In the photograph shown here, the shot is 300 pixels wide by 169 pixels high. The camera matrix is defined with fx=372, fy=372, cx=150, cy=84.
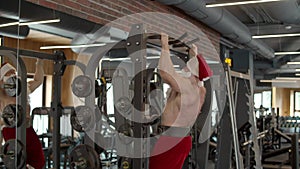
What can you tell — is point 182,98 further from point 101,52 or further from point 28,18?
point 28,18

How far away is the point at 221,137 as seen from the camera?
4473 mm

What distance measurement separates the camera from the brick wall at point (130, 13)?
4.33m

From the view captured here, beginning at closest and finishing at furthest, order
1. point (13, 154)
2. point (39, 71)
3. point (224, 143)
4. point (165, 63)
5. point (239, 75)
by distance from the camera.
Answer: point (13, 154) → point (165, 63) → point (39, 71) → point (224, 143) → point (239, 75)

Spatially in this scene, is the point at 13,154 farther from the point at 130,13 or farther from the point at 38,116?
the point at 130,13

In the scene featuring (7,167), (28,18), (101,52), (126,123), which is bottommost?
(7,167)

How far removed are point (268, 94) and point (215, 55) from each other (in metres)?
9.31

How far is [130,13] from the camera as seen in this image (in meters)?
5.50

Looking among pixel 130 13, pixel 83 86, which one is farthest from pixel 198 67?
pixel 130 13

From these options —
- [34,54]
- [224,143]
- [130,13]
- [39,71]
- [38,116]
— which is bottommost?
[224,143]

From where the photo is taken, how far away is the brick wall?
4.33m

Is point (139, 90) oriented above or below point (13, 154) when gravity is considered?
above

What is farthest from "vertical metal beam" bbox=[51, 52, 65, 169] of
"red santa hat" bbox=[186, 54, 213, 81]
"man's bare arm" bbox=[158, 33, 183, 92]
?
"red santa hat" bbox=[186, 54, 213, 81]

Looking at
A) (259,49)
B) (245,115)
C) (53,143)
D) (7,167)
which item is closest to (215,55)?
(259,49)

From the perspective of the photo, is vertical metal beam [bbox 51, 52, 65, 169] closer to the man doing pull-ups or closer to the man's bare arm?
the man doing pull-ups
